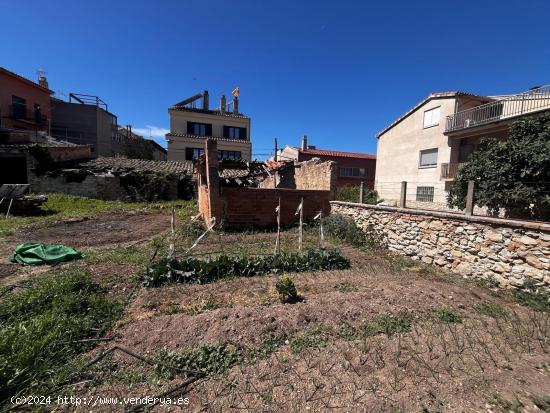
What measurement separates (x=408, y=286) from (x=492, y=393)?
2519 millimetres

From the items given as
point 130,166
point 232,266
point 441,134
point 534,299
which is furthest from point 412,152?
point 130,166

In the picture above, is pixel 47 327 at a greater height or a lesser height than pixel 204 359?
greater

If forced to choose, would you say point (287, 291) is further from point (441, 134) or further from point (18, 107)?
point (18, 107)

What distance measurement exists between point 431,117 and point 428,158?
9.95 ft

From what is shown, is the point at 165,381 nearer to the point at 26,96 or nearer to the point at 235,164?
the point at 235,164

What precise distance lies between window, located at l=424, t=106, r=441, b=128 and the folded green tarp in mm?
22049

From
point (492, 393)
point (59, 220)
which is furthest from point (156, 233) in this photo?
point (492, 393)

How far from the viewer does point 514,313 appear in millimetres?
3898

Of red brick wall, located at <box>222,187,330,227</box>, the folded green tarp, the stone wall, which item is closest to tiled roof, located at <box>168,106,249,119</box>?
red brick wall, located at <box>222,187,330,227</box>

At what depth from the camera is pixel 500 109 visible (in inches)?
642

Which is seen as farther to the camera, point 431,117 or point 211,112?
point 211,112

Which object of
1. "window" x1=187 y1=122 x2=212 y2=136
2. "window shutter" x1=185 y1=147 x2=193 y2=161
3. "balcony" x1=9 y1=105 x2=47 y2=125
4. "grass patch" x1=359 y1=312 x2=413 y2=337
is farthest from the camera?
"window" x1=187 y1=122 x2=212 y2=136

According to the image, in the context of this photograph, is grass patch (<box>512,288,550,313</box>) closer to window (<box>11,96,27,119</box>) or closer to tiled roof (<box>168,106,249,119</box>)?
tiled roof (<box>168,106,249,119</box>)

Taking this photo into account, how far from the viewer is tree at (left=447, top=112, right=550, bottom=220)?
7785 mm
